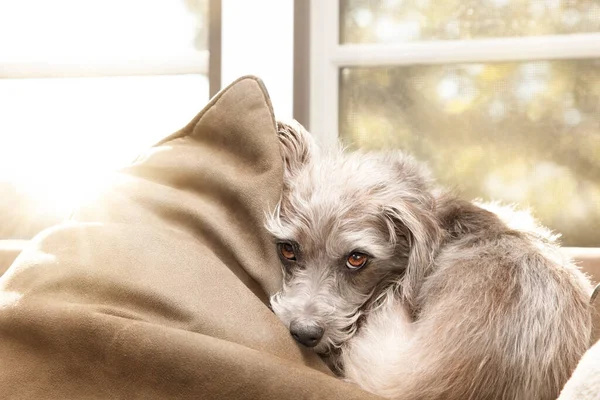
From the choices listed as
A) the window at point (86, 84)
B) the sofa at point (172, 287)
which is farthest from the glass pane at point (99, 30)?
the sofa at point (172, 287)

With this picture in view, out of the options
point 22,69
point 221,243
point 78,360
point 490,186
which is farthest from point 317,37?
point 78,360

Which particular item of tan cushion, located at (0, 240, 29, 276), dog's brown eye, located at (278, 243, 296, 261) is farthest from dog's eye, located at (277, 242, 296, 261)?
tan cushion, located at (0, 240, 29, 276)

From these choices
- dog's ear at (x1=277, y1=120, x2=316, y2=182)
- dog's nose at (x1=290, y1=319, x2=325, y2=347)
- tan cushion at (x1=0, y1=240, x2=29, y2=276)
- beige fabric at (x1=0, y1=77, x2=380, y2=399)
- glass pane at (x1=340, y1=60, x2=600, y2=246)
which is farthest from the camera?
glass pane at (x1=340, y1=60, x2=600, y2=246)

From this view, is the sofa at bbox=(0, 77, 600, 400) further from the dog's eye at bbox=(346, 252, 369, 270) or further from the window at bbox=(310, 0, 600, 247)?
the window at bbox=(310, 0, 600, 247)

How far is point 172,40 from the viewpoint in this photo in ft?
10.6

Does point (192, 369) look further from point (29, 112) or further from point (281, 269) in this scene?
point (29, 112)

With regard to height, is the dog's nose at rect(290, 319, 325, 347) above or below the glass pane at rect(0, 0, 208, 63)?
below

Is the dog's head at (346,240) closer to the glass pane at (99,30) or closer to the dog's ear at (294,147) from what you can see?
the dog's ear at (294,147)

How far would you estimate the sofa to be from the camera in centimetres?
106

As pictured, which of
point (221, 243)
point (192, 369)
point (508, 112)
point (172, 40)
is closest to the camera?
point (192, 369)

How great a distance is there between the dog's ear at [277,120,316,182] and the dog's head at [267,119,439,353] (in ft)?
0.09

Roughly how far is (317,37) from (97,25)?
4.02 feet

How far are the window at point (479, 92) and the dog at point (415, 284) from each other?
111 centimetres

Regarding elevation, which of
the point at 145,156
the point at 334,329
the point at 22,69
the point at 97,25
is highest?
the point at 97,25
